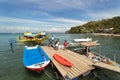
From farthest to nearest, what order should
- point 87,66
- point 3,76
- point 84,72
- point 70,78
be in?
point 3,76, point 87,66, point 84,72, point 70,78

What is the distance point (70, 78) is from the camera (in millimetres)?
8891

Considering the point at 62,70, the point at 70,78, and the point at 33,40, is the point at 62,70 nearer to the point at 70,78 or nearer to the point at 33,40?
the point at 70,78

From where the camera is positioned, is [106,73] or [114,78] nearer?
[114,78]

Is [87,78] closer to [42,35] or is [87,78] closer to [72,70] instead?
[72,70]

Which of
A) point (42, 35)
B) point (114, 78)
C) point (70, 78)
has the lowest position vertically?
point (114, 78)

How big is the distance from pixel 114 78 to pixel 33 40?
28.5 m

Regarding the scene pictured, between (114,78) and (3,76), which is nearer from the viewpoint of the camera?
(114,78)

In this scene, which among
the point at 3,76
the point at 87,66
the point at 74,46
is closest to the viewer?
the point at 87,66

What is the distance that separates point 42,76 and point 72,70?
3.62 meters

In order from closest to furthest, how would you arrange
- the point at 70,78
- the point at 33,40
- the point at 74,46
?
the point at 70,78
the point at 74,46
the point at 33,40

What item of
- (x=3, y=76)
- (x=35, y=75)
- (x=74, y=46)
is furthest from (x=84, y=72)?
(x=74, y=46)

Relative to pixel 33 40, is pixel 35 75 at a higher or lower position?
lower

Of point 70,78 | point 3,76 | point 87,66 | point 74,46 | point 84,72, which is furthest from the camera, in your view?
point 74,46

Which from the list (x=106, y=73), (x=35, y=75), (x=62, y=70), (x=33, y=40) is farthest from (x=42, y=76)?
(x=33, y=40)
